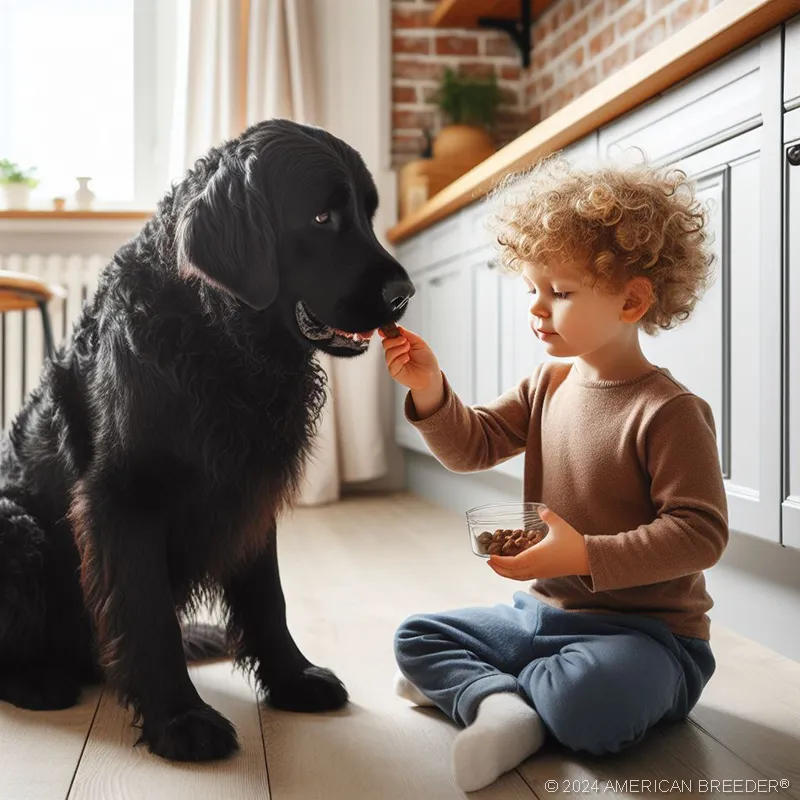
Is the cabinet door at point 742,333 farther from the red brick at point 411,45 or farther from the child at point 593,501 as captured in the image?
the red brick at point 411,45

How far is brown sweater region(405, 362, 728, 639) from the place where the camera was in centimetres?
109

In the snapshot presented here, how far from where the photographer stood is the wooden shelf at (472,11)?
3.62m

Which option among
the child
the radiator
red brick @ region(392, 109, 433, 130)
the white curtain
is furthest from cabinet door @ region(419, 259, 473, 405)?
the child

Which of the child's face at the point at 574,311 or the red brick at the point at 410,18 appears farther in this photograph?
the red brick at the point at 410,18

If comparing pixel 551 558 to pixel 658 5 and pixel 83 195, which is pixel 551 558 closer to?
pixel 658 5

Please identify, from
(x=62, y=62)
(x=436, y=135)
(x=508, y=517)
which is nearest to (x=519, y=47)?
(x=436, y=135)

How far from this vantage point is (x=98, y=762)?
111cm

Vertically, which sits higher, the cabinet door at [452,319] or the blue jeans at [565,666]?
the cabinet door at [452,319]

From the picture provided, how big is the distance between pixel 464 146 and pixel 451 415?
2.46 meters

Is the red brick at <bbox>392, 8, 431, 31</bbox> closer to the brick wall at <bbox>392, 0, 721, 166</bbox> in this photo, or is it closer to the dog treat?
the brick wall at <bbox>392, 0, 721, 166</bbox>

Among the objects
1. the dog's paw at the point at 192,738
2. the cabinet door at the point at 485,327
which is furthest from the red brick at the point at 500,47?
the dog's paw at the point at 192,738

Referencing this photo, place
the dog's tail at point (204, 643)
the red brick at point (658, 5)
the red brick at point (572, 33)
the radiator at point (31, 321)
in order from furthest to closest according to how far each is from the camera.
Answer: the radiator at point (31, 321)
the red brick at point (572, 33)
the red brick at point (658, 5)
the dog's tail at point (204, 643)

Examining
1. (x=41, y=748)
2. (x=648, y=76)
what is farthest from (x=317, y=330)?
(x=648, y=76)

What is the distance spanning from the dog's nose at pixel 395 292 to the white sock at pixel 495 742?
0.51 metres
